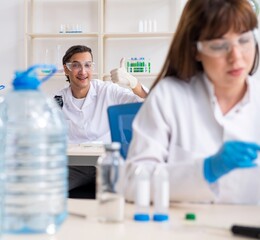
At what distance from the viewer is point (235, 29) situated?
3.87 feet

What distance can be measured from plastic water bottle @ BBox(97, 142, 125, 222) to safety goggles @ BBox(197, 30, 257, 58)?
17.7 inches

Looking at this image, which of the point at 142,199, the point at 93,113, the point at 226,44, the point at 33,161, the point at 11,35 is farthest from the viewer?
the point at 11,35

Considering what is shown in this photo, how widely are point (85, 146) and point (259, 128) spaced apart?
1454 millimetres

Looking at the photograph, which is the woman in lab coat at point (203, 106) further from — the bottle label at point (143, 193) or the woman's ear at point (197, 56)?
the bottle label at point (143, 193)

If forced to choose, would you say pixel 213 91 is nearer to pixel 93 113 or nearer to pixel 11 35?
pixel 93 113

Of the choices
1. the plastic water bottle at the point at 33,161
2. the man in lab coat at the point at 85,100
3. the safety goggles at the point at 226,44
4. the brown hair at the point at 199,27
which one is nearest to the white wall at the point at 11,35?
the man in lab coat at the point at 85,100

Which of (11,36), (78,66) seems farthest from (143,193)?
(11,36)

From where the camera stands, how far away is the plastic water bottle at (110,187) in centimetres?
89

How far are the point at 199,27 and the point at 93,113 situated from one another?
217 cm

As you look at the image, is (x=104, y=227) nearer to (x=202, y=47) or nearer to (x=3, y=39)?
(x=202, y=47)

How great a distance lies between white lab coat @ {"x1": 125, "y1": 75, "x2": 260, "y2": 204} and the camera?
4.03ft

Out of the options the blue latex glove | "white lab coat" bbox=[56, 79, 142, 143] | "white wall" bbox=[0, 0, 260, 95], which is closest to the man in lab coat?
"white lab coat" bbox=[56, 79, 142, 143]

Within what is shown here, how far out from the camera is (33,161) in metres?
Result: 0.85

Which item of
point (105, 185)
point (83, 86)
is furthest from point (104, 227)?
point (83, 86)
